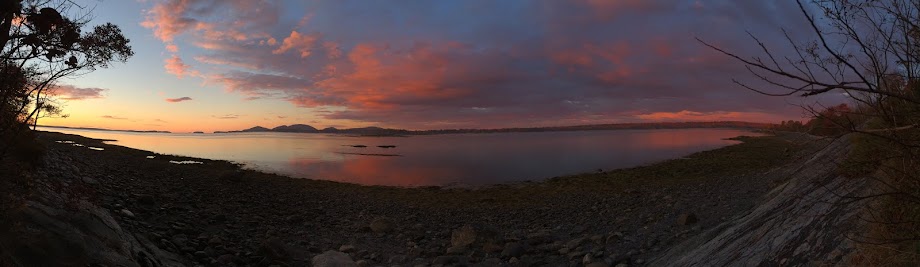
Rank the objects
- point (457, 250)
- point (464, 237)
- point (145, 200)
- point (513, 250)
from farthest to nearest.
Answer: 1. point (145, 200)
2. point (464, 237)
3. point (457, 250)
4. point (513, 250)

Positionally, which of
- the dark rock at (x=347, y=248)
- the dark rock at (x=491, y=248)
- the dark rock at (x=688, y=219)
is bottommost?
the dark rock at (x=347, y=248)

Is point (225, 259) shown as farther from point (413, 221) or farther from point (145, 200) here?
point (413, 221)

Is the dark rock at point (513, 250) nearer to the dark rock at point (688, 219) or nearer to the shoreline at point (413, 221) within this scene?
the shoreline at point (413, 221)

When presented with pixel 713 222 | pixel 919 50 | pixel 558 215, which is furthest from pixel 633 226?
pixel 919 50

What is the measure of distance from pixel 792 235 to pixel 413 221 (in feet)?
48.1

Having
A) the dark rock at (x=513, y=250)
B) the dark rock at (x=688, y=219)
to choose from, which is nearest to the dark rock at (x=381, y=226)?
the dark rock at (x=513, y=250)

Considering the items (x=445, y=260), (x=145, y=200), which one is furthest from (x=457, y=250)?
(x=145, y=200)

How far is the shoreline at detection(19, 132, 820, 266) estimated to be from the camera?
Answer: 36.3 feet

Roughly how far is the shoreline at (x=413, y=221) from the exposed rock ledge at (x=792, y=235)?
1.19 m

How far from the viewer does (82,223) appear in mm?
6895

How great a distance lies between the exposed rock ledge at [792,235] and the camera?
5.53 meters

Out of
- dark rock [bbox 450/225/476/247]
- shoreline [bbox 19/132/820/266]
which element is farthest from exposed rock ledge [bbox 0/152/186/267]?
dark rock [bbox 450/225/476/247]

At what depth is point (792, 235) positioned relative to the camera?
20.9ft

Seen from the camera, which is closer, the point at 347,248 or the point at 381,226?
the point at 347,248
